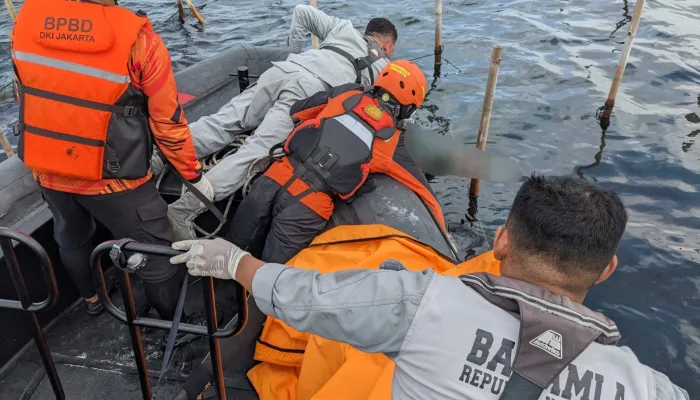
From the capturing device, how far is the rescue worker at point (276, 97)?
3.92 meters

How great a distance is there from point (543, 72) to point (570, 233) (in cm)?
854

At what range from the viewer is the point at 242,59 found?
671cm

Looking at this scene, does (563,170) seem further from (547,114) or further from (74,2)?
(74,2)

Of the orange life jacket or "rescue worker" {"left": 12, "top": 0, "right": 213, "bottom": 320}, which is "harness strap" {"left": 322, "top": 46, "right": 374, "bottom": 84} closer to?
the orange life jacket

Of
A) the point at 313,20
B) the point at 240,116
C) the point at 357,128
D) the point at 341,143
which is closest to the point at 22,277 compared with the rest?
the point at 341,143

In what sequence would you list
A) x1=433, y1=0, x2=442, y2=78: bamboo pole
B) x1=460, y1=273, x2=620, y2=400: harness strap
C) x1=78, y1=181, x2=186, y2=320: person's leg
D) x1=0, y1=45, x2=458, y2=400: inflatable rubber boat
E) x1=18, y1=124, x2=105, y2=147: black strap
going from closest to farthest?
1. x1=460, y1=273, x2=620, y2=400: harness strap
2. x1=18, y1=124, x2=105, y2=147: black strap
3. x1=78, y1=181, x2=186, y2=320: person's leg
4. x1=0, y1=45, x2=458, y2=400: inflatable rubber boat
5. x1=433, y1=0, x2=442, y2=78: bamboo pole

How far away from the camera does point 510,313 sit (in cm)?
150

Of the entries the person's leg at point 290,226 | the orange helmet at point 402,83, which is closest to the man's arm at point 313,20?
the orange helmet at point 402,83

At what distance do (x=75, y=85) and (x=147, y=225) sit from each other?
2.86 feet

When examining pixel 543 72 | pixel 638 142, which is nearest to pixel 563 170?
pixel 638 142

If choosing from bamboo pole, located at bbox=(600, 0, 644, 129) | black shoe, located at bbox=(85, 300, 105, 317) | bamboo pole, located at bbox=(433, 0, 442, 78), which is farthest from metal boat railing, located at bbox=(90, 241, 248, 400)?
bamboo pole, located at bbox=(433, 0, 442, 78)

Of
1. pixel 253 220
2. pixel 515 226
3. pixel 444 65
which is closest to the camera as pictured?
pixel 515 226

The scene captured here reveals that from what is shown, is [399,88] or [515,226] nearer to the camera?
[515,226]

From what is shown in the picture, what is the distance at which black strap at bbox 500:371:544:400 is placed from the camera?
1.40 meters
